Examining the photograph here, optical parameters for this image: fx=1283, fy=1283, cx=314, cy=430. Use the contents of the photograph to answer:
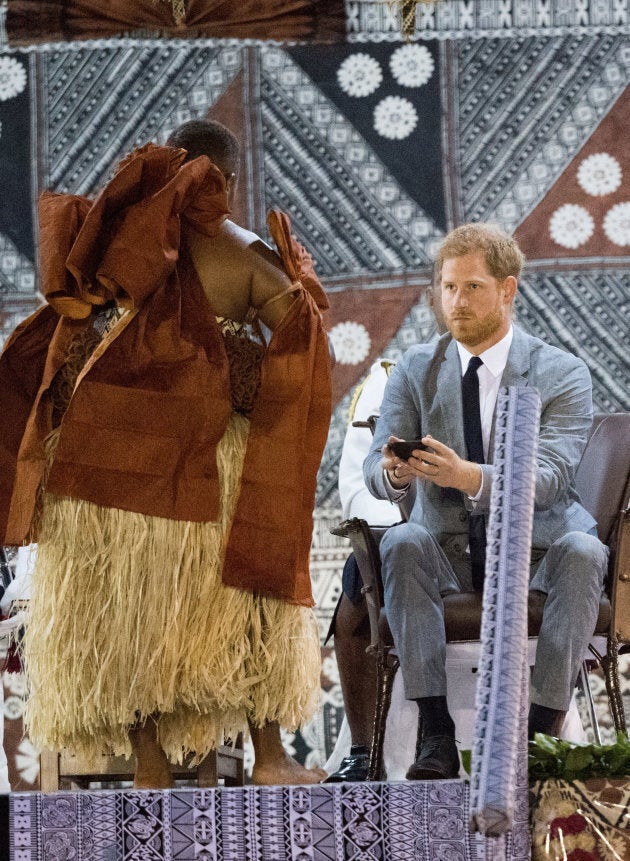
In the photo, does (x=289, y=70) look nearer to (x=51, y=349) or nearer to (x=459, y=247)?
(x=459, y=247)

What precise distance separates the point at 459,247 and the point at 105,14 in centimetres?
264

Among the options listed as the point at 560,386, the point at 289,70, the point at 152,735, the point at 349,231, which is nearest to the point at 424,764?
the point at 152,735

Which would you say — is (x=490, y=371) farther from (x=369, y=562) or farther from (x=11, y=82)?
(x=11, y=82)

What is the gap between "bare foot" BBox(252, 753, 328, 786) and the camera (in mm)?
3195

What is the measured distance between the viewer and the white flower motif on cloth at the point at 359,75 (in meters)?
5.85

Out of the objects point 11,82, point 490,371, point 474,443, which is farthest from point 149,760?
point 11,82

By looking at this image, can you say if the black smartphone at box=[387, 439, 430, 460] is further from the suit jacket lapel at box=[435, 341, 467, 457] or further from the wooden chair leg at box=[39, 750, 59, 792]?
the wooden chair leg at box=[39, 750, 59, 792]

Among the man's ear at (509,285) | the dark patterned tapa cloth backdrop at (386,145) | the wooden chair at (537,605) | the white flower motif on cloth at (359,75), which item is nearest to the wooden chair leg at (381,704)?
the wooden chair at (537,605)

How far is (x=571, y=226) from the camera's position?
581 centimetres

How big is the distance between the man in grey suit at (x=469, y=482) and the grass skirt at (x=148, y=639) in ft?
1.71

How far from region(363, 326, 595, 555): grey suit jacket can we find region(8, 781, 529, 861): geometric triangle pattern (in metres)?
1.14

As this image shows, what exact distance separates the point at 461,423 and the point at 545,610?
67 centimetres

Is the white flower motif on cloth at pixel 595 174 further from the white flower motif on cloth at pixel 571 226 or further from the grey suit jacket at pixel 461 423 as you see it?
the grey suit jacket at pixel 461 423

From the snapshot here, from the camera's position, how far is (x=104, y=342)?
3.26 m
